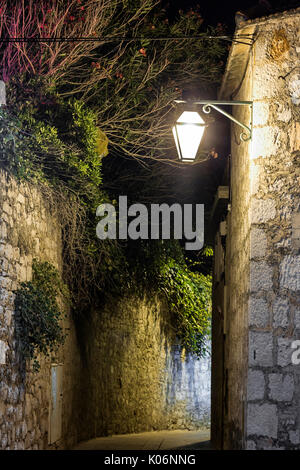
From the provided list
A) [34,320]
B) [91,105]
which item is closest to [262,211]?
[34,320]

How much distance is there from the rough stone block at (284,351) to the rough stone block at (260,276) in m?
0.43

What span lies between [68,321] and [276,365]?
202 inches

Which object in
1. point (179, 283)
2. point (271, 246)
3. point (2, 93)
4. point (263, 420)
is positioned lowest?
point (263, 420)

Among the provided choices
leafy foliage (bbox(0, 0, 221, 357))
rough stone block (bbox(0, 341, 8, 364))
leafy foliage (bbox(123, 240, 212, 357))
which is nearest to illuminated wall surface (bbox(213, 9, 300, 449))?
leafy foliage (bbox(0, 0, 221, 357))

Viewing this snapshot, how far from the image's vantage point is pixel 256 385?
5.13m

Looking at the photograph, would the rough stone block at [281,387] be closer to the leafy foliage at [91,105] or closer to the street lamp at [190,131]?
the street lamp at [190,131]

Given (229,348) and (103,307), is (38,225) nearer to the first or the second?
(229,348)

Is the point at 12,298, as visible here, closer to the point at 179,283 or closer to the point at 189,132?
the point at 189,132

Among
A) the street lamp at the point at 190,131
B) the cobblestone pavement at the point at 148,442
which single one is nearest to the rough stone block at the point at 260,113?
the street lamp at the point at 190,131

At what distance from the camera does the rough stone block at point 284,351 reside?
201 inches

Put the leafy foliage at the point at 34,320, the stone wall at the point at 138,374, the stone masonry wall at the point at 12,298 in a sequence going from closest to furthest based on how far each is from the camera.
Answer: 1. the stone masonry wall at the point at 12,298
2. the leafy foliage at the point at 34,320
3. the stone wall at the point at 138,374

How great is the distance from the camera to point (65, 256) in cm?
946

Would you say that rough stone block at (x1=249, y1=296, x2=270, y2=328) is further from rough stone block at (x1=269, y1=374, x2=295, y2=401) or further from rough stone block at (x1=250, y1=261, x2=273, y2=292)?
rough stone block at (x1=269, y1=374, x2=295, y2=401)

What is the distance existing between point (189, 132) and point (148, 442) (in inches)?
277
